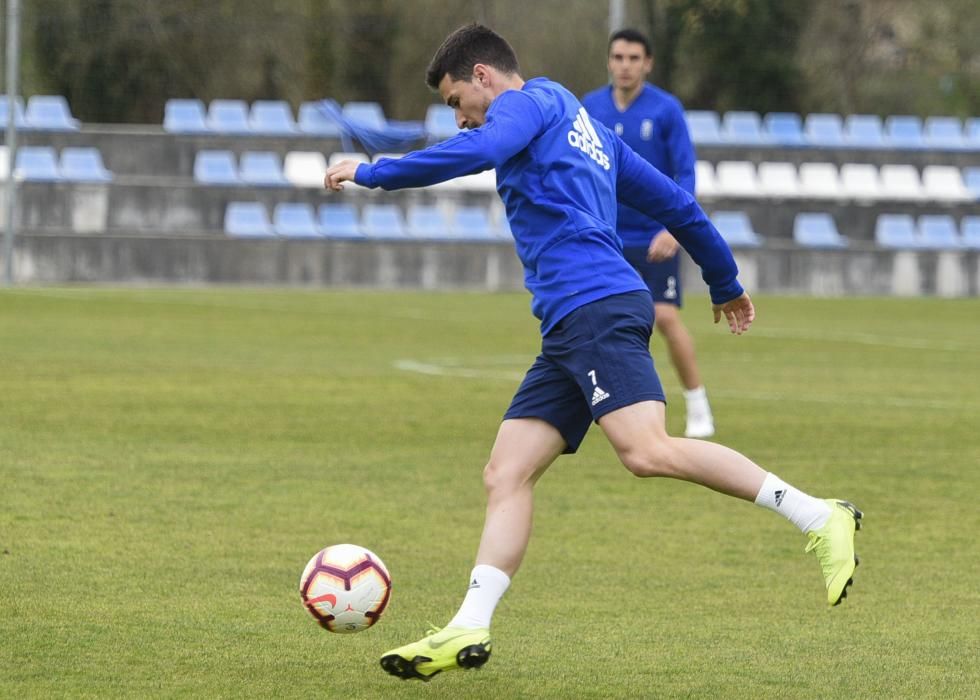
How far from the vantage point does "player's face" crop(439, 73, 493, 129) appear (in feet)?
16.8

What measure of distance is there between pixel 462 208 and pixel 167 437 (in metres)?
18.7

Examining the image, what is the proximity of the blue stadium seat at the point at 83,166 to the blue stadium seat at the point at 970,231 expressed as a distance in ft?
46.0

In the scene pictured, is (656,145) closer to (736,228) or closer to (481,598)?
(481,598)

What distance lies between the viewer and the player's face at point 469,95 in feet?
16.8

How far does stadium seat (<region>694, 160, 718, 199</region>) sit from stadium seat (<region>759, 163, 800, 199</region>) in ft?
2.88

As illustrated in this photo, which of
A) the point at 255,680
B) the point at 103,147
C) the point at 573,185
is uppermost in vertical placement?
the point at 103,147

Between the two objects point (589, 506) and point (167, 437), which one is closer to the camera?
point (589, 506)

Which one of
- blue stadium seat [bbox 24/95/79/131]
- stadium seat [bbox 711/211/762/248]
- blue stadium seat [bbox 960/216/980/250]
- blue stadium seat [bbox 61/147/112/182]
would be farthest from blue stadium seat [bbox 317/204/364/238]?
blue stadium seat [bbox 960/216/980/250]

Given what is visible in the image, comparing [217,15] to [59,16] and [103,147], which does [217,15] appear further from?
[103,147]

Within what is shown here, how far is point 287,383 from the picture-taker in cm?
1358

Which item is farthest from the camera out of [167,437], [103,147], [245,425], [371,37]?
[371,37]

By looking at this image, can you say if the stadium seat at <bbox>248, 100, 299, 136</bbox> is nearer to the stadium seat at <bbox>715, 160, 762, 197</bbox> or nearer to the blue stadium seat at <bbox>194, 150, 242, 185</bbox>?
the blue stadium seat at <bbox>194, 150, 242, 185</bbox>

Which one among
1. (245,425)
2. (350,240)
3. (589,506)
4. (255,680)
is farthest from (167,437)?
→ (350,240)

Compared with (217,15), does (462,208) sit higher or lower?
lower
